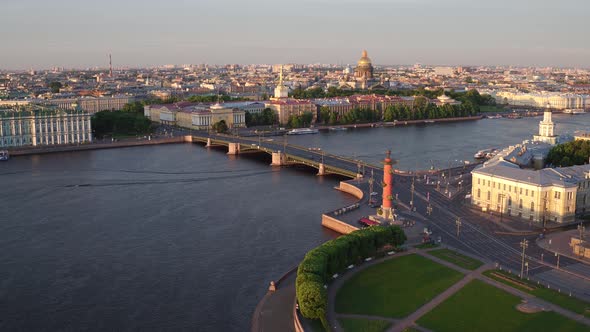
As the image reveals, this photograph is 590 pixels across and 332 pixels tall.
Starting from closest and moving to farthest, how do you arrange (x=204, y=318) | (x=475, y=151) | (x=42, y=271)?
(x=204, y=318)
(x=42, y=271)
(x=475, y=151)

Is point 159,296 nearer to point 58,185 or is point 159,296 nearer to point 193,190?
point 193,190

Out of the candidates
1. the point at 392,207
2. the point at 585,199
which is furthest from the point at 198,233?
the point at 585,199

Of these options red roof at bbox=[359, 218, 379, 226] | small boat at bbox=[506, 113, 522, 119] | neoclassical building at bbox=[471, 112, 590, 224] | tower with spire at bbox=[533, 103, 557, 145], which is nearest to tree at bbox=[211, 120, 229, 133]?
tower with spire at bbox=[533, 103, 557, 145]

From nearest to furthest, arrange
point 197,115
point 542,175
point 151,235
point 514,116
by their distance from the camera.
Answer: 1. point 151,235
2. point 542,175
3. point 197,115
4. point 514,116

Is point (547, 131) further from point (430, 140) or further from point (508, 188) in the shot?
point (508, 188)

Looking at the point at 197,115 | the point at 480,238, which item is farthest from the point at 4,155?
the point at 480,238

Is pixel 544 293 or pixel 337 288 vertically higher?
pixel 544 293

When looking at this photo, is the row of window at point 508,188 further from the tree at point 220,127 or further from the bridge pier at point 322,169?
the tree at point 220,127

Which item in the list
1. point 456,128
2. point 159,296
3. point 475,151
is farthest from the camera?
point 456,128
